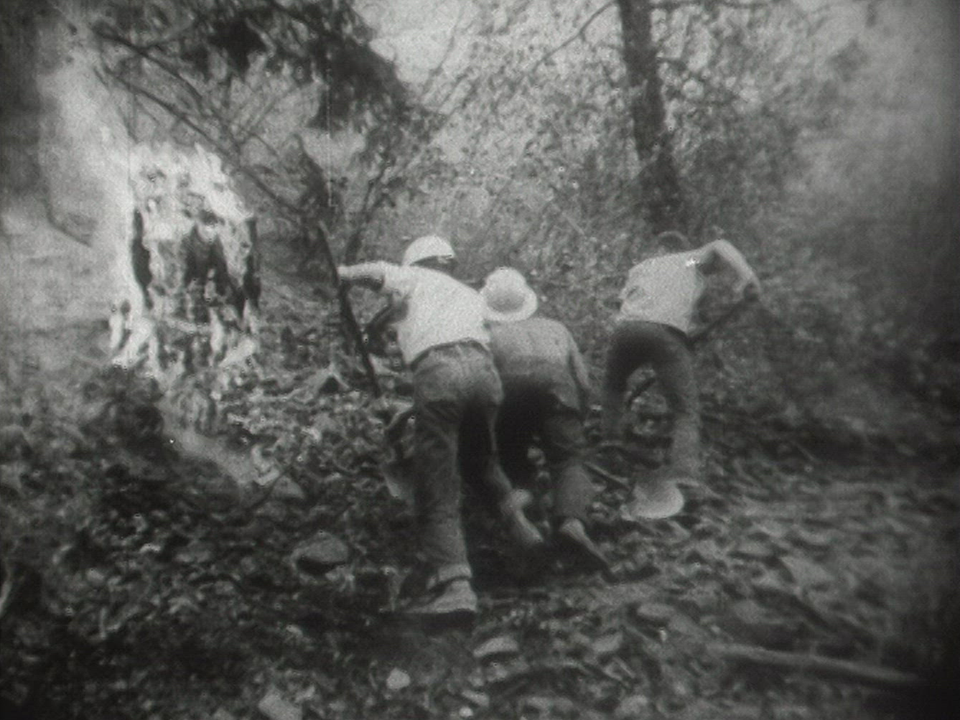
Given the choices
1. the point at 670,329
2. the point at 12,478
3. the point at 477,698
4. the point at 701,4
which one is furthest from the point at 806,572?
the point at 12,478

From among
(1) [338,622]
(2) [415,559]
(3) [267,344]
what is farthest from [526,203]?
(1) [338,622]

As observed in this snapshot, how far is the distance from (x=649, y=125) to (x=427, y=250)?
2.92 ft

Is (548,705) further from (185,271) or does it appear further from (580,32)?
(580,32)

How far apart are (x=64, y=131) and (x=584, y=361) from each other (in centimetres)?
212

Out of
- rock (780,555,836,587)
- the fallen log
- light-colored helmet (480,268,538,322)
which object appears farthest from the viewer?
light-colored helmet (480,268,538,322)

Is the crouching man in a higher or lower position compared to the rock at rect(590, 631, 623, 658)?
higher

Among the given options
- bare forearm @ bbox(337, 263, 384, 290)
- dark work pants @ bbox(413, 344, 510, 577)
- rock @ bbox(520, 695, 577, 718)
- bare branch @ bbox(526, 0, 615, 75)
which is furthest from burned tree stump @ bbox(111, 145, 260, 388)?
rock @ bbox(520, 695, 577, 718)

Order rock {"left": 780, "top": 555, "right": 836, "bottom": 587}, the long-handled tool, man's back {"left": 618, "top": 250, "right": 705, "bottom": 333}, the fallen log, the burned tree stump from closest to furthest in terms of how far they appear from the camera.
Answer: the fallen log
rock {"left": 780, "top": 555, "right": 836, "bottom": 587}
the long-handled tool
man's back {"left": 618, "top": 250, "right": 705, "bottom": 333}
the burned tree stump

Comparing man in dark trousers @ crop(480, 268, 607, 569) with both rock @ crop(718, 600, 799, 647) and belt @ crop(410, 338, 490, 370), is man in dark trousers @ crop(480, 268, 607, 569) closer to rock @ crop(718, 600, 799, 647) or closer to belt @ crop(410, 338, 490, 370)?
belt @ crop(410, 338, 490, 370)

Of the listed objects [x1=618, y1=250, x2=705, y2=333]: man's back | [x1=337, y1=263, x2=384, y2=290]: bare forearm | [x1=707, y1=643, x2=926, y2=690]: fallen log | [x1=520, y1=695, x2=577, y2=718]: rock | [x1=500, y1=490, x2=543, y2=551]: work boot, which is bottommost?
[x1=520, y1=695, x2=577, y2=718]: rock

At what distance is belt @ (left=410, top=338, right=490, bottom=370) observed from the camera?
282cm

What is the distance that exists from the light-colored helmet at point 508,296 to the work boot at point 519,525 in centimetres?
62

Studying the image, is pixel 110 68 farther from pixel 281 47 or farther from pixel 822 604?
pixel 822 604

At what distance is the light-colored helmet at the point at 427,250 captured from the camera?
2979mm
